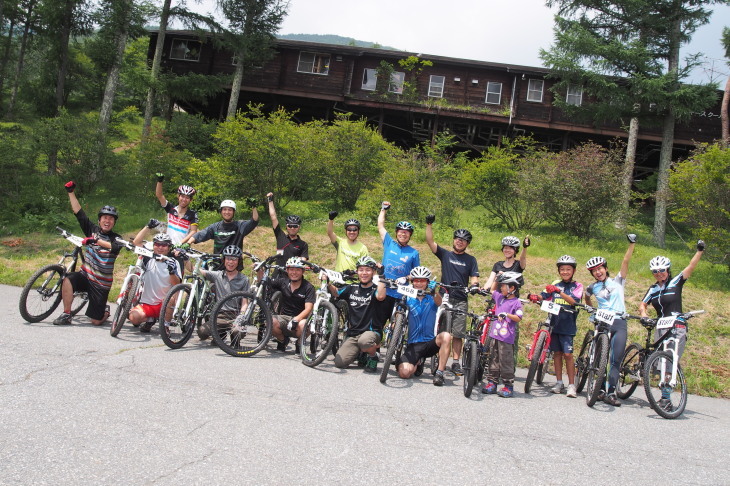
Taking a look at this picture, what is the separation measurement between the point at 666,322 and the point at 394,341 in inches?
139

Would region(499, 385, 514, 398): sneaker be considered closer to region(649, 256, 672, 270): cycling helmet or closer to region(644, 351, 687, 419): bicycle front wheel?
region(644, 351, 687, 419): bicycle front wheel

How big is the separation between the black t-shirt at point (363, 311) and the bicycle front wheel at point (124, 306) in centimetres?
306

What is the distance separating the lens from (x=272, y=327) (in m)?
7.14

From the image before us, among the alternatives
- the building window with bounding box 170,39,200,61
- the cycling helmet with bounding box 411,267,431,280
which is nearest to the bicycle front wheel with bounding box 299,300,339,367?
the cycling helmet with bounding box 411,267,431,280

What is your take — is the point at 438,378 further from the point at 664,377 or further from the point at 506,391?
the point at 664,377

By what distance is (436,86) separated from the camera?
1220 inches

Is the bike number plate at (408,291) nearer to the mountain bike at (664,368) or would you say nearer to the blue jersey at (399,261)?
the blue jersey at (399,261)

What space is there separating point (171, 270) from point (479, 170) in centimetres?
1266

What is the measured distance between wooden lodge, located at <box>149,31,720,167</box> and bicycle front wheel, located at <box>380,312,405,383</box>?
22.8 metres

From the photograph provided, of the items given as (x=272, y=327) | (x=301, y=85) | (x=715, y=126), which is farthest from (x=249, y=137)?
(x=715, y=126)

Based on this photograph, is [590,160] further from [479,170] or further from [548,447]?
[548,447]

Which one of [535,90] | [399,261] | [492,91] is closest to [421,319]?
[399,261]

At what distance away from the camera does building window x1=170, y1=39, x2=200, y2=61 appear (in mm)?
32156

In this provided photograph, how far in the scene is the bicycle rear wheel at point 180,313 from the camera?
270 inches
